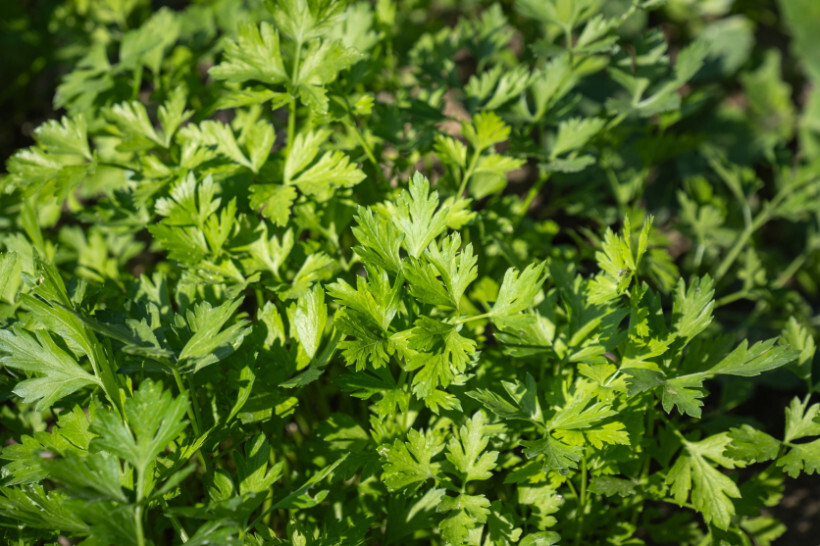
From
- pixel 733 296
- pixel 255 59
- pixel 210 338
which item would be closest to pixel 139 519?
pixel 210 338

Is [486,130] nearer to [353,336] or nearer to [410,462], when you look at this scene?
[353,336]

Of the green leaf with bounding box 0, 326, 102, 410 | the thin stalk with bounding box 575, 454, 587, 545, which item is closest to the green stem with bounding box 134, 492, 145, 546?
the green leaf with bounding box 0, 326, 102, 410

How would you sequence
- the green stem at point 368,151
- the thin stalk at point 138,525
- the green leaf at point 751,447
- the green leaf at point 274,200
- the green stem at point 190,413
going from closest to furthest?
the thin stalk at point 138,525, the green stem at point 190,413, the green leaf at point 751,447, the green leaf at point 274,200, the green stem at point 368,151

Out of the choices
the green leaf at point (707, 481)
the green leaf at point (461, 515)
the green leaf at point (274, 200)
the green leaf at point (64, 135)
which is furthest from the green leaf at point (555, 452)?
the green leaf at point (64, 135)

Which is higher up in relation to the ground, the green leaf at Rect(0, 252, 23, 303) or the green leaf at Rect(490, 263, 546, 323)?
the green leaf at Rect(0, 252, 23, 303)

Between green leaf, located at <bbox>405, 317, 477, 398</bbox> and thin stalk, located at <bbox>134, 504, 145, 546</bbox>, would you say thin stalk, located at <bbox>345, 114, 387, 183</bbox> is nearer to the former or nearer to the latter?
green leaf, located at <bbox>405, 317, 477, 398</bbox>

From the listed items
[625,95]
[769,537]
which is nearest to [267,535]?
[769,537]

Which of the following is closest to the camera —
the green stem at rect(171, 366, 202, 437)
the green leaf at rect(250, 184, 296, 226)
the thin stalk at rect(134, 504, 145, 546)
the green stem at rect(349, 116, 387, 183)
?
the thin stalk at rect(134, 504, 145, 546)

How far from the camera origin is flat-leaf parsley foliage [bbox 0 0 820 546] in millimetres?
1026

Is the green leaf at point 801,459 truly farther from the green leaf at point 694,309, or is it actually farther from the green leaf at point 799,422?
the green leaf at point 694,309

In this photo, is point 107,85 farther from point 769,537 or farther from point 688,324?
point 769,537

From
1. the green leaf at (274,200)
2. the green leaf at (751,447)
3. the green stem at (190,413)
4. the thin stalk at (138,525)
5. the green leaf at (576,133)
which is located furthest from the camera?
the green leaf at (576,133)

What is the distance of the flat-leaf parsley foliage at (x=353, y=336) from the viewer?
1026mm

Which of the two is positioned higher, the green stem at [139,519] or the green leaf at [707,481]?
the green stem at [139,519]
